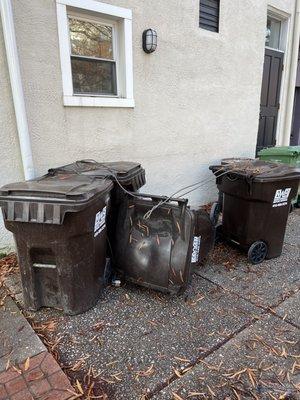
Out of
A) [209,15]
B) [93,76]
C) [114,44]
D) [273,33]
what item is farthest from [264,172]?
[273,33]

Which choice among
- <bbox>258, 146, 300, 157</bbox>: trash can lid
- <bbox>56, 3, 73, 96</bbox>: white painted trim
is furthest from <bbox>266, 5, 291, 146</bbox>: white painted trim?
<bbox>56, 3, 73, 96</bbox>: white painted trim

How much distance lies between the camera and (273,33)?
6.23 meters

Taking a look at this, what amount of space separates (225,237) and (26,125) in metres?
2.67

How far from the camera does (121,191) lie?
108 inches

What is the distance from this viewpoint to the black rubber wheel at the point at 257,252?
10.5 ft

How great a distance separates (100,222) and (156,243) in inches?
20.3

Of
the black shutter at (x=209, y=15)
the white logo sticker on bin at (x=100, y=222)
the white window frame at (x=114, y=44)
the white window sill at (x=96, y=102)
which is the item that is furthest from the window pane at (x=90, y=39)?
the white logo sticker on bin at (x=100, y=222)

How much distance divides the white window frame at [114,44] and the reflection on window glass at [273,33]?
3.99 m

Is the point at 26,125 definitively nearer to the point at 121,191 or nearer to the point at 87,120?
the point at 87,120

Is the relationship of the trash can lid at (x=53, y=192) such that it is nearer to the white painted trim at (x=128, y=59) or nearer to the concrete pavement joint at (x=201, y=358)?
the concrete pavement joint at (x=201, y=358)

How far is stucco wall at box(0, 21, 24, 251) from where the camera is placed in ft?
9.56

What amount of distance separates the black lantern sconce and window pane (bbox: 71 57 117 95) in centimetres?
50

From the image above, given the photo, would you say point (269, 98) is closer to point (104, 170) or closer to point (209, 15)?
point (209, 15)

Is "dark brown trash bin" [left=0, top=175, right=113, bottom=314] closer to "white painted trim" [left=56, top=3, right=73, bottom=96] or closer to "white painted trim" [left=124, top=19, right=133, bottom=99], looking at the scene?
"white painted trim" [left=56, top=3, right=73, bottom=96]
